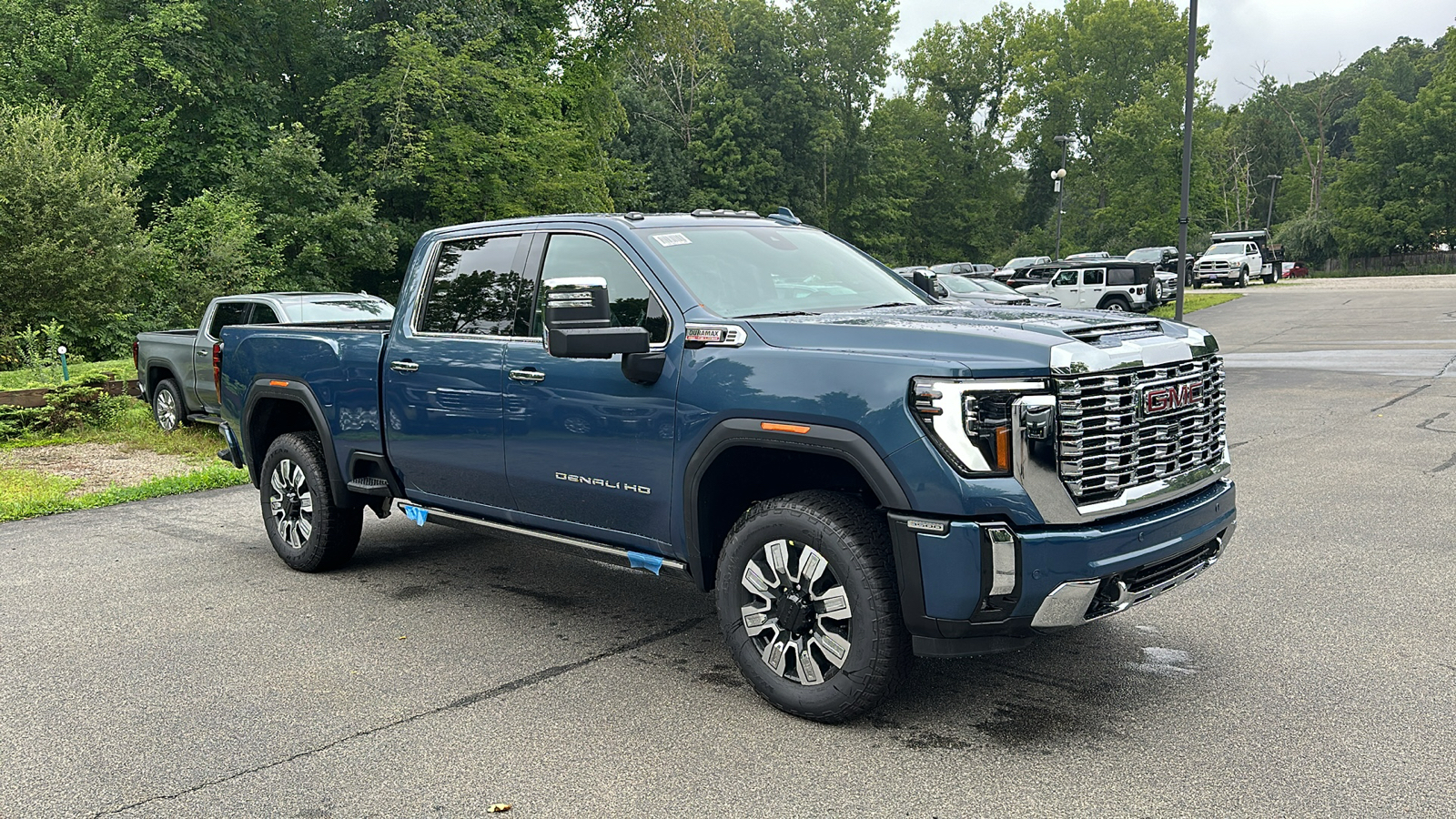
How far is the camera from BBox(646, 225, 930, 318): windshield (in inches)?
195

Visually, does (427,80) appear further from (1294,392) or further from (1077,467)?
(1077,467)

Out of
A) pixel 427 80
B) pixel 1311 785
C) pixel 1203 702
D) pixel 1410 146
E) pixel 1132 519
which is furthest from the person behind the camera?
pixel 1410 146

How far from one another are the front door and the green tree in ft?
52.2

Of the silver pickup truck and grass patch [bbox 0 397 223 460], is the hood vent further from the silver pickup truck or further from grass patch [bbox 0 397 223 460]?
grass patch [bbox 0 397 223 460]

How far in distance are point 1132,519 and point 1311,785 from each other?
40.1 inches

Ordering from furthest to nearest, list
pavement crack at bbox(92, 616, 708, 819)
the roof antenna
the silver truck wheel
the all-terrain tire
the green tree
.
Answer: the green tree
the silver truck wheel
the all-terrain tire
the roof antenna
pavement crack at bbox(92, 616, 708, 819)

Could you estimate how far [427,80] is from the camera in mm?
29766

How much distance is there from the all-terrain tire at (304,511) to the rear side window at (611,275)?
6.99ft

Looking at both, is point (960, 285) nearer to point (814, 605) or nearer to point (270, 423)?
point (270, 423)

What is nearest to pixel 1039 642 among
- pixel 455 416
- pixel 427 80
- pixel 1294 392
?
pixel 455 416

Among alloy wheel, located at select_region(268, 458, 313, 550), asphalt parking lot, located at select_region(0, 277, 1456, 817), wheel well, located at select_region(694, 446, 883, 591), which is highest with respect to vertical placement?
wheel well, located at select_region(694, 446, 883, 591)

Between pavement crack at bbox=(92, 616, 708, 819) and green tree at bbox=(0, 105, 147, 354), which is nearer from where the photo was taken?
pavement crack at bbox=(92, 616, 708, 819)

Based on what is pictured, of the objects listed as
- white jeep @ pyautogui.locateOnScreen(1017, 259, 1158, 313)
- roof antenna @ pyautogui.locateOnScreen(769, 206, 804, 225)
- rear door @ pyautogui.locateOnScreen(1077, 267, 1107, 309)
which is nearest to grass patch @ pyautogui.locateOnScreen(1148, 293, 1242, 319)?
white jeep @ pyautogui.locateOnScreen(1017, 259, 1158, 313)

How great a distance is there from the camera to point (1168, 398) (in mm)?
4234
